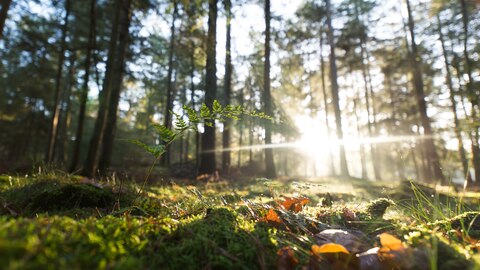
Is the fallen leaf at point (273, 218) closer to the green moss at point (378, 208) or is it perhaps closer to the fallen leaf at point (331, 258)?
the fallen leaf at point (331, 258)

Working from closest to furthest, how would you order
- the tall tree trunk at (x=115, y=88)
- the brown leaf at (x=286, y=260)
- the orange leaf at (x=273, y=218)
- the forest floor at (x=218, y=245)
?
the forest floor at (x=218, y=245) → the brown leaf at (x=286, y=260) → the orange leaf at (x=273, y=218) → the tall tree trunk at (x=115, y=88)

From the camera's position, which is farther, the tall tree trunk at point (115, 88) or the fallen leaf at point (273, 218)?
the tall tree trunk at point (115, 88)

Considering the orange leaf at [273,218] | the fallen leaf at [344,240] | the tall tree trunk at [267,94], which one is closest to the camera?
the fallen leaf at [344,240]

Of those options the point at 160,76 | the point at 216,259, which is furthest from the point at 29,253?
the point at 160,76

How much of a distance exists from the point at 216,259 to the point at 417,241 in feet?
4.11

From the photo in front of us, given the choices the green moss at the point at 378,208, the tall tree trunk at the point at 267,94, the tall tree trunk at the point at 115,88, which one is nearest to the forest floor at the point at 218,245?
the green moss at the point at 378,208

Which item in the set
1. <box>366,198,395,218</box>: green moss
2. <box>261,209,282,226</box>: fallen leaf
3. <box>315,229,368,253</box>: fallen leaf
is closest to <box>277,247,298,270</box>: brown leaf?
<box>315,229,368,253</box>: fallen leaf

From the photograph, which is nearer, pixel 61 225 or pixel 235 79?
pixel 61 225

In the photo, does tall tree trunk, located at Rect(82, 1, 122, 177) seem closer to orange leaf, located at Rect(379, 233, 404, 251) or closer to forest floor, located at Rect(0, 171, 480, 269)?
forest floor, located at Rect(0, 171, 480, 269)

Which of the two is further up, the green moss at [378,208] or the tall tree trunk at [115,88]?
the tall tree trunk at [115,88]

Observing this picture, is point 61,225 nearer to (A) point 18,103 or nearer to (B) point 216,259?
(B) point 216,259

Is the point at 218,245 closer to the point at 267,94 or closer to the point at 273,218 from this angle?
the point at 273,218

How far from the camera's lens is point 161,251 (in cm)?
148

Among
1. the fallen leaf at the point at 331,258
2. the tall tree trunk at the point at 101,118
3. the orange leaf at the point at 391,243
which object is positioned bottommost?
the fallen leaf at the point at 331,258
